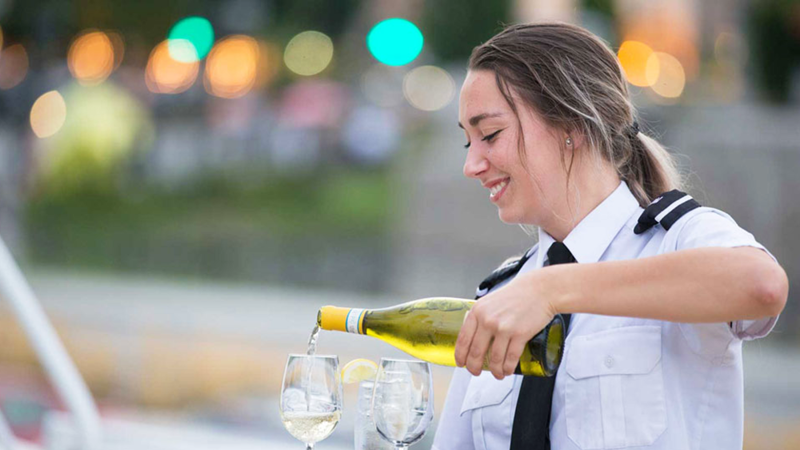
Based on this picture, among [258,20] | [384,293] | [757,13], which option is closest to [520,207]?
[384,293]

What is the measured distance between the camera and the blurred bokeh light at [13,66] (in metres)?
21.9

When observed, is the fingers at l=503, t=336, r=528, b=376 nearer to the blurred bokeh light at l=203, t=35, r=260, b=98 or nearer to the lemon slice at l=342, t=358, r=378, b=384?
the lemon slice at l=342, t=358, r=378, b=384

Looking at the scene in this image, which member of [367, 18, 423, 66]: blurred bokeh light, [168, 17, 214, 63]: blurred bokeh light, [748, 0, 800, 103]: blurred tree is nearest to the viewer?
[748, 0, 800, 103]: blurred tree

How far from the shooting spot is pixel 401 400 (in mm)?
1597

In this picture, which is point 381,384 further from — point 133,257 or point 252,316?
point 133,257

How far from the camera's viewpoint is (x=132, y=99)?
19266 mm

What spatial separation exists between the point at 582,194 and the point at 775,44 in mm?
14083

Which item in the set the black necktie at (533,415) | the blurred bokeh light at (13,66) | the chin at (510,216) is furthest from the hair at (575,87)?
the blurred bokeh light at (13,66)

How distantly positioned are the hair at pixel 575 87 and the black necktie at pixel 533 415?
435 mm

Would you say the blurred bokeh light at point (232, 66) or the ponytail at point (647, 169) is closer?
the ponytail at point (647, 169)

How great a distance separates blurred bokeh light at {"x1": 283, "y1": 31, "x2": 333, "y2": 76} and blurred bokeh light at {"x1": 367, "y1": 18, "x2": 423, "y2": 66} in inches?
43.6

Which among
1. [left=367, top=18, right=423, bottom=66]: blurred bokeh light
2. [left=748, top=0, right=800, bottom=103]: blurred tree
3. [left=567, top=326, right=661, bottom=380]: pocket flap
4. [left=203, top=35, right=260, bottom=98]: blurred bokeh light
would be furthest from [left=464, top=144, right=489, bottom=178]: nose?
[left=203, top=35, right=260, bottom=98]: blurred bokeh light

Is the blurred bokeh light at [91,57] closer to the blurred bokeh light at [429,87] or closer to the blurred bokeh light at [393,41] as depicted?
the blurred bokeh light at [393,41]

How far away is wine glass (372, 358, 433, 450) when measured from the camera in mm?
1599
